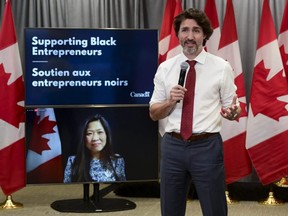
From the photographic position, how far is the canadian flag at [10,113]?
4652 mm

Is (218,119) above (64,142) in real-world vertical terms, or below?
above

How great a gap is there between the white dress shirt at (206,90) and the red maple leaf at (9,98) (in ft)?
7.94

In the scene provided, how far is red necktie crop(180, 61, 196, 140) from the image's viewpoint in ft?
8.06

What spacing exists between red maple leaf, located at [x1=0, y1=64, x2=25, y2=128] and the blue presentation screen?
329mm

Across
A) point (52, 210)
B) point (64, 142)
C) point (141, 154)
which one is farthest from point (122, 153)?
point (52, 210)

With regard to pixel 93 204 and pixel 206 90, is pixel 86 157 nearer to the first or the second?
pixel 93 204

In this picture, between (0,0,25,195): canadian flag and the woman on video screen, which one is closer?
the woman on video screen

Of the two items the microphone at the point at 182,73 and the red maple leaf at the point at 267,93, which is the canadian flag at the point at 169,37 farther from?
the microphone at the point at 182,73

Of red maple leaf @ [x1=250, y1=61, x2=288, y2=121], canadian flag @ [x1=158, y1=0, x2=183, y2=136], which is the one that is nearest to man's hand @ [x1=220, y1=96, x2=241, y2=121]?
red maple leaf @ [x1=250, y1=61, x2=288, y2=121]

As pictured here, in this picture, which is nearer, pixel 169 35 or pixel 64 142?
pixel 64 142

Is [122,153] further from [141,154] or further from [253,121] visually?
[253,121]

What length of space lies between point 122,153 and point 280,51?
1732 millimetres

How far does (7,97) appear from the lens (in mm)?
4652

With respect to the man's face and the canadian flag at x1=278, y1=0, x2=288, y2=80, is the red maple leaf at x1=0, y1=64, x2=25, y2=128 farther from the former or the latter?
the man's face
